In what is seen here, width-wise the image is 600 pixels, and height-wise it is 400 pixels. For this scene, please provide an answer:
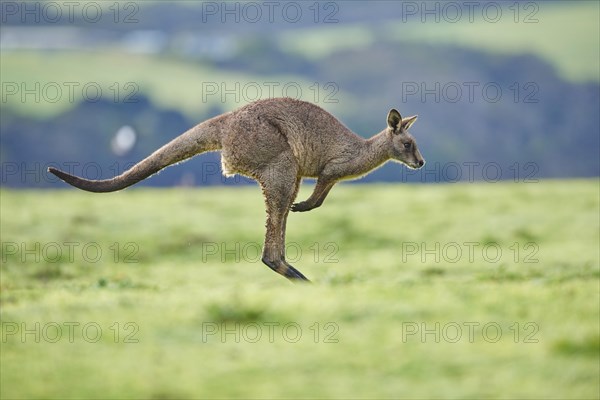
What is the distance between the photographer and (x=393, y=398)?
7.90m

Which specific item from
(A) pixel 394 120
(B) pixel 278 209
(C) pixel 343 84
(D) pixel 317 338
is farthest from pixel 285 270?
(C) pixel 343 84

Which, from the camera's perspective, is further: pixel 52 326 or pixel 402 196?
pixel 402 196

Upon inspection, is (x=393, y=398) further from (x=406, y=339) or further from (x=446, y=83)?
(x=446, y=83)

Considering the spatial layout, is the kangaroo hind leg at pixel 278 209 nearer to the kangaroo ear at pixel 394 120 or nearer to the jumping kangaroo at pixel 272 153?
the jumping kangaroo at pixel 272 153

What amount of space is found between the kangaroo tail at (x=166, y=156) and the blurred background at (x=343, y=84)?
65.3 meters

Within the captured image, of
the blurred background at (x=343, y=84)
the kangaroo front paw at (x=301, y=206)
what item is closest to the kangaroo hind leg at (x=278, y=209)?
the kangaroo front paw at (x=301, y=206)

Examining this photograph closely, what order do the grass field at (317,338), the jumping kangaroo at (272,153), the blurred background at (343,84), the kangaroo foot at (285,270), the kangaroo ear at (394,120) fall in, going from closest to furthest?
1. the grass field at (317,338)
2. the jumping kangaroo at (272,153)
3. the kangaroo foot at (285,270)
4. the kangaroo ear at (394,120)
5. the blurred background at (343,84)

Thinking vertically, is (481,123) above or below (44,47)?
below

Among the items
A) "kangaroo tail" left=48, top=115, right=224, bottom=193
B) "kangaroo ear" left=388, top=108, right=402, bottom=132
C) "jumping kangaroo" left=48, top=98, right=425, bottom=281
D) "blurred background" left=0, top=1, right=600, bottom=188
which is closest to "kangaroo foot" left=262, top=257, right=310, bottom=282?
"jumping kangaroo" left=48, top=98, right=425, bottom=281

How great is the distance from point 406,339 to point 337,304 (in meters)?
1.31

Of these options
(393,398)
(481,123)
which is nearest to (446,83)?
(481,123)

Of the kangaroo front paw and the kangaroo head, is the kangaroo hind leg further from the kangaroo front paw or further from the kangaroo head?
the kangaroo head

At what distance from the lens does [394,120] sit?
1559cm

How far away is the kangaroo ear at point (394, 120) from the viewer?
608 inches
